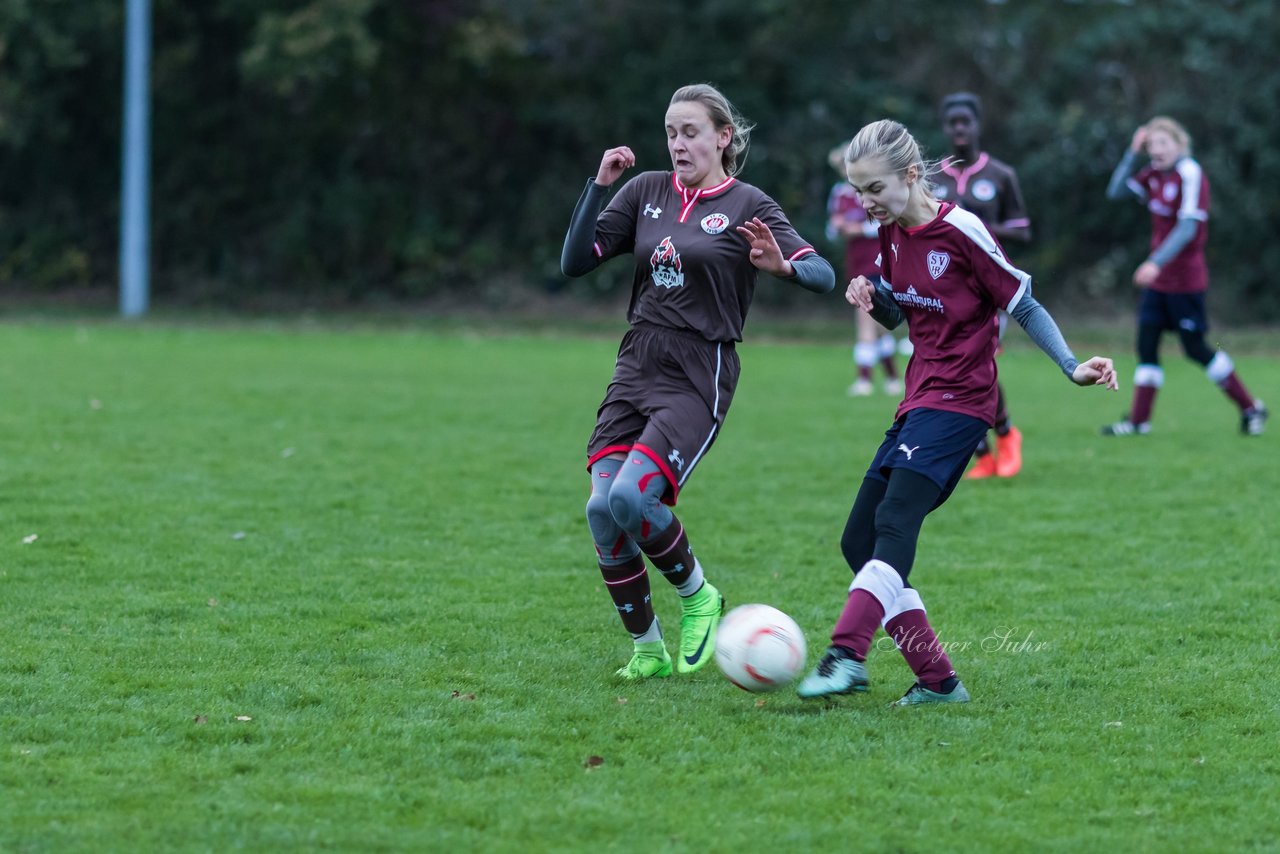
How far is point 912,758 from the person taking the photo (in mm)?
4438

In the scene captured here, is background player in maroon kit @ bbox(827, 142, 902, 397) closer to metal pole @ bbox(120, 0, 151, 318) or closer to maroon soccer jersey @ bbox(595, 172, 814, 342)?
maroon soccer jersey @ bbox(595, 172, 814, 342)

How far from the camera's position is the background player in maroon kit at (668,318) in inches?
202

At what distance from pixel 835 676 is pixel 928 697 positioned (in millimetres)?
388

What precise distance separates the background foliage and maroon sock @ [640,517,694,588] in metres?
20.3

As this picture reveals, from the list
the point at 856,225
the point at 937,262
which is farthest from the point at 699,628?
the point at 856,225

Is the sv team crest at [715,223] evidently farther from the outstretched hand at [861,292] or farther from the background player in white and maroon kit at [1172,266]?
the background player in white and maroon kit at [1172,266]

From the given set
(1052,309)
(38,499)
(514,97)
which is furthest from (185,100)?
(38,499)

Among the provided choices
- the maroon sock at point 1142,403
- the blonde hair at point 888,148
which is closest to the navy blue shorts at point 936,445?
the blonde hair at point 888,148


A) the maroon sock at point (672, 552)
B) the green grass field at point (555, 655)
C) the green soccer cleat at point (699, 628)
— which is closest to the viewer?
the green grass field at point (555, 655)

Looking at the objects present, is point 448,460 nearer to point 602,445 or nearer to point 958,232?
point 602,445

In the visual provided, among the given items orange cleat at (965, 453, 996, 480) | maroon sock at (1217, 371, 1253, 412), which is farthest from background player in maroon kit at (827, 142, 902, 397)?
orange cleat at (965, 453, 996, 480)

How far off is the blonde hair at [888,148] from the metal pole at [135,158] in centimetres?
2193

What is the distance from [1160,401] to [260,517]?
9555mm

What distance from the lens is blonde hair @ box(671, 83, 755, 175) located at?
17.0 feet
